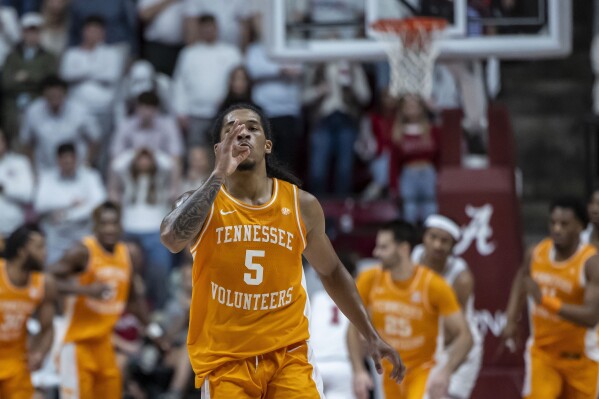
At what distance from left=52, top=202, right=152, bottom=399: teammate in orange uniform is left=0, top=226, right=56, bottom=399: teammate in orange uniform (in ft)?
0.66

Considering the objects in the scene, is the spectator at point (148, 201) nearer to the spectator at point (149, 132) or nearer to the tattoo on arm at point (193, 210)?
the spectator at point (149, 132)

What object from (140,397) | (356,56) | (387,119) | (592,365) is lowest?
(140,397)

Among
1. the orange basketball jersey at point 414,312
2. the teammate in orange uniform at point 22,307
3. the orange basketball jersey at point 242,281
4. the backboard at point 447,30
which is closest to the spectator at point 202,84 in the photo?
the backboard at point 447,30

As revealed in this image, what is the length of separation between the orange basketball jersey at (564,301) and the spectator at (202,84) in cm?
545

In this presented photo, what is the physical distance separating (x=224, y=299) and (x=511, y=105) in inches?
367

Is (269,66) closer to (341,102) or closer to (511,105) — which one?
(341,102)

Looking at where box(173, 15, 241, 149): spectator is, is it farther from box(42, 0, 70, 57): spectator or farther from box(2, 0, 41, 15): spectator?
box(2, 0, 41, 15): spectator

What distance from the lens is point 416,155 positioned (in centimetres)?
1248

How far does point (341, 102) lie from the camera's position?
Result: 13.4 metres

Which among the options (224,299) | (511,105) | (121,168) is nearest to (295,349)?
(224,299)

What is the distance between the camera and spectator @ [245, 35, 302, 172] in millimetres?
13352

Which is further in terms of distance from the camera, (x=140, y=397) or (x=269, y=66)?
(x=269, y=66)

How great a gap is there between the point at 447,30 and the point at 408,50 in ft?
1.23

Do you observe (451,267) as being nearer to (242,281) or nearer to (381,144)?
(381,144)
